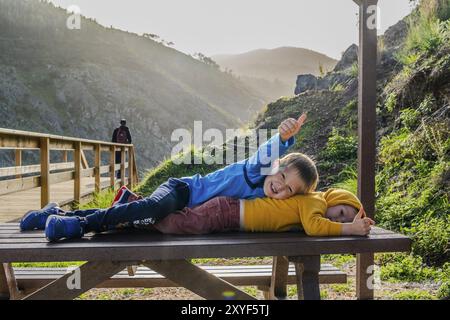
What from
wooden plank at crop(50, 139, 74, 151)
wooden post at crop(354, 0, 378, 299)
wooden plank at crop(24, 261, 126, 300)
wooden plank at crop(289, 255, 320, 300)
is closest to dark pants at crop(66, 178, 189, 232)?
wooden plank at crop(24, 261, 126, 300)

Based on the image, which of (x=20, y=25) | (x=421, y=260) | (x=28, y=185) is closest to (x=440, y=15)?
(x=421, y=260)

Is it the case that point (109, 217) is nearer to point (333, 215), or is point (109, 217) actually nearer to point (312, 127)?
point (333, 215)

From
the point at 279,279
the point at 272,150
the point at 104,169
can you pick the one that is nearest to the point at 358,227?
the point at 272,150

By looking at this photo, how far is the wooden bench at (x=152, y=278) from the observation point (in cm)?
301

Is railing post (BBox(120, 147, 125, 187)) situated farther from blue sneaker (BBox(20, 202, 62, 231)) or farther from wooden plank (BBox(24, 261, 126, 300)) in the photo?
wooden plank (BBox(24, 261, 126, 300))

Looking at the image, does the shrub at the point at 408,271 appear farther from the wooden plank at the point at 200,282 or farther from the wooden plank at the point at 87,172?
the wooden plank at the point at 87,172

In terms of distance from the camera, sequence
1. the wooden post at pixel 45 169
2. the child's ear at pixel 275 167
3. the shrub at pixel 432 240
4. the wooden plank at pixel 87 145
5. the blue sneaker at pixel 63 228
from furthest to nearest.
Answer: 1. the wooden plank at pixel 87 145
2. the wooden post at pixel 45 169
3. the shrub at pixel 432 240
4. the child's ear at pixel 275 167
5. the blue sneaker at pixel 63 228

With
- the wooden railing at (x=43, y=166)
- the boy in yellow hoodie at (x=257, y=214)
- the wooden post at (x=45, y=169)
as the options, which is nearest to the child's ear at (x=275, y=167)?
the boy in yellow hoodie at (x=257, y=214)

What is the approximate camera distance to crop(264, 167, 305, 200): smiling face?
2.53m

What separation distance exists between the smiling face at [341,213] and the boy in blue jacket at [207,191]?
146mm

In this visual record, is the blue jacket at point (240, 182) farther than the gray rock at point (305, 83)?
No
